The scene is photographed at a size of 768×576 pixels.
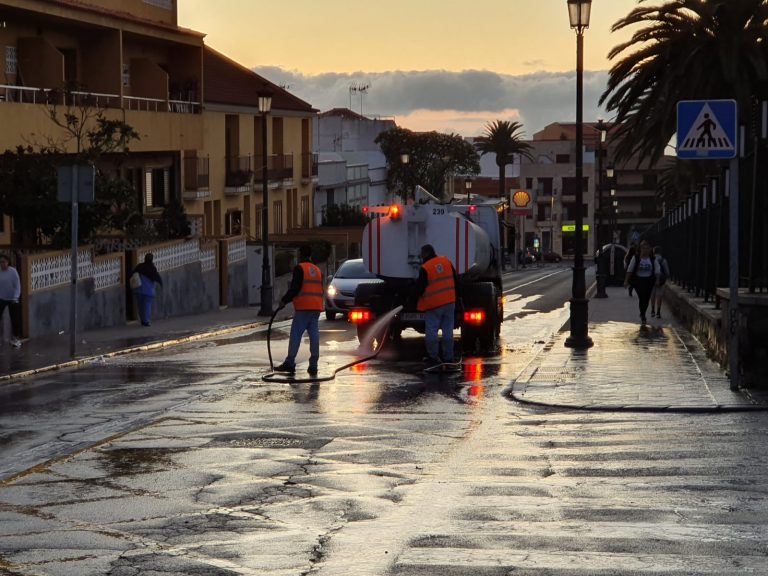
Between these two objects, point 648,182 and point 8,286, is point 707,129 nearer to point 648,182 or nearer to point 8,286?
point 8,286

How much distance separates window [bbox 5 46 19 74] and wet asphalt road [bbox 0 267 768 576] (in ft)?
71.6

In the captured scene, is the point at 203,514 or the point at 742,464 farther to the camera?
the point at 742,464

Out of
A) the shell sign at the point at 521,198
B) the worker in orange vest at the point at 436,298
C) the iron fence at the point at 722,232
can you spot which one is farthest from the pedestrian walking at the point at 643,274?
the shell sign at the point at 521,198

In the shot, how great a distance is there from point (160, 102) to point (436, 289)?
2841 centimetres

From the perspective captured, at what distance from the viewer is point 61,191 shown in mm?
22016

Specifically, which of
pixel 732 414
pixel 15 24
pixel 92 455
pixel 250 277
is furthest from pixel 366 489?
pixel 250 277

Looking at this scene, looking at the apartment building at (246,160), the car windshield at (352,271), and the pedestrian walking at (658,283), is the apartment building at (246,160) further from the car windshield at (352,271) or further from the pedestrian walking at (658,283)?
the pedestrian walking at (658,283)

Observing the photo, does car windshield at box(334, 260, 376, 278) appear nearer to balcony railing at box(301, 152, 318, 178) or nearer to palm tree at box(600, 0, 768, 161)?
palm tree at box(600, 0, 768, 161)

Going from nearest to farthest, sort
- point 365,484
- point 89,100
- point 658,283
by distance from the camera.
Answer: point 365,484
point 658,283
point 89,100

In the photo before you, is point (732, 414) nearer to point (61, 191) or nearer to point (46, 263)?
point (61, 191)

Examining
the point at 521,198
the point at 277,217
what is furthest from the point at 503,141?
the point at 277,217

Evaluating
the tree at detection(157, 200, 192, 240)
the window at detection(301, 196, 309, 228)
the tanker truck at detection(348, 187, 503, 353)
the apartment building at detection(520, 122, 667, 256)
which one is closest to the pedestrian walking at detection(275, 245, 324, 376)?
the tanker truck at detection(348, 187, 503, 353)

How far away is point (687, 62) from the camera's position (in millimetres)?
35094

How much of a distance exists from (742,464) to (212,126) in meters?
47.2
